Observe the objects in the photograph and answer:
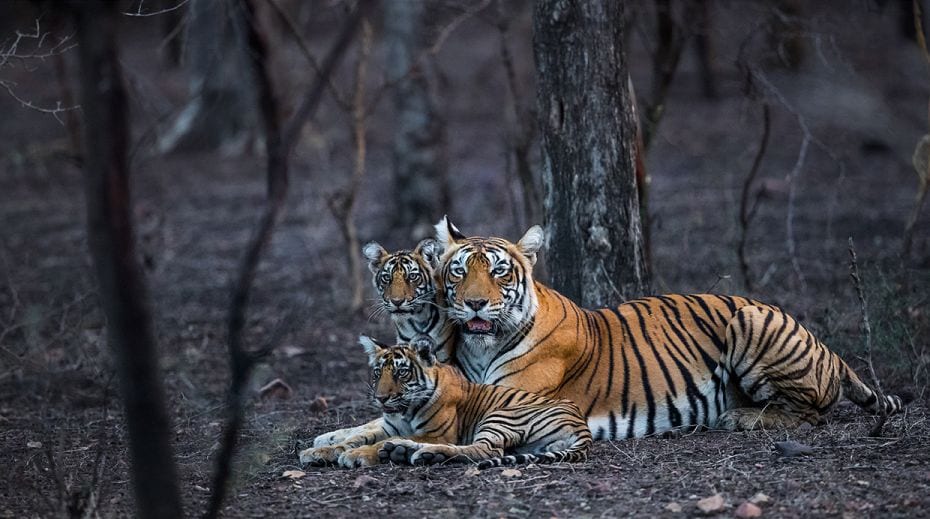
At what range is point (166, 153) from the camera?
19.8 meters

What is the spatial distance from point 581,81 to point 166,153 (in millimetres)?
14187

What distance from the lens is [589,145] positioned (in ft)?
23.2

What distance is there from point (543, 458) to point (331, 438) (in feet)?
4.14

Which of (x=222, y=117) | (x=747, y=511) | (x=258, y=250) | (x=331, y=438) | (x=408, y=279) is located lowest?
(x=747, y=511)

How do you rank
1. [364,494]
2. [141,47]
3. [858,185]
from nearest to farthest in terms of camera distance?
[364,494], [858,185], [141,47]

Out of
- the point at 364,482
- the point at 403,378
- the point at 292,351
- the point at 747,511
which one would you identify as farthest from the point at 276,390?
the point at 747,511

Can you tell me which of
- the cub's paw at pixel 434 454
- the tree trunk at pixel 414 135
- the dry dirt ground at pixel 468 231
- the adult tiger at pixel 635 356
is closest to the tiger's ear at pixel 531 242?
the adult tiger at pixel 635 356

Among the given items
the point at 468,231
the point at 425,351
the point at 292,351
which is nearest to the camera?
the point at 425,351

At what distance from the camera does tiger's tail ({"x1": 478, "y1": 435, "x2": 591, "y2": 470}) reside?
5.46m

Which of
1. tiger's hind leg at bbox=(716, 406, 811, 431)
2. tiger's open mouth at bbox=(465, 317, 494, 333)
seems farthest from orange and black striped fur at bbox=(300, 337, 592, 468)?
tiger's hind leg at bbox=(716, 406, 811, 431)

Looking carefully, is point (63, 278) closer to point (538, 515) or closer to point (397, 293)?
point (397, 293)

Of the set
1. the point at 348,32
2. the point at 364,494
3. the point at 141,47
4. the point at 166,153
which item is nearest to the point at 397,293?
the point at 364,494

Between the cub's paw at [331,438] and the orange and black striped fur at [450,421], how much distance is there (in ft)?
0.47

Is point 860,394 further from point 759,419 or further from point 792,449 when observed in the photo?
point 792,449
